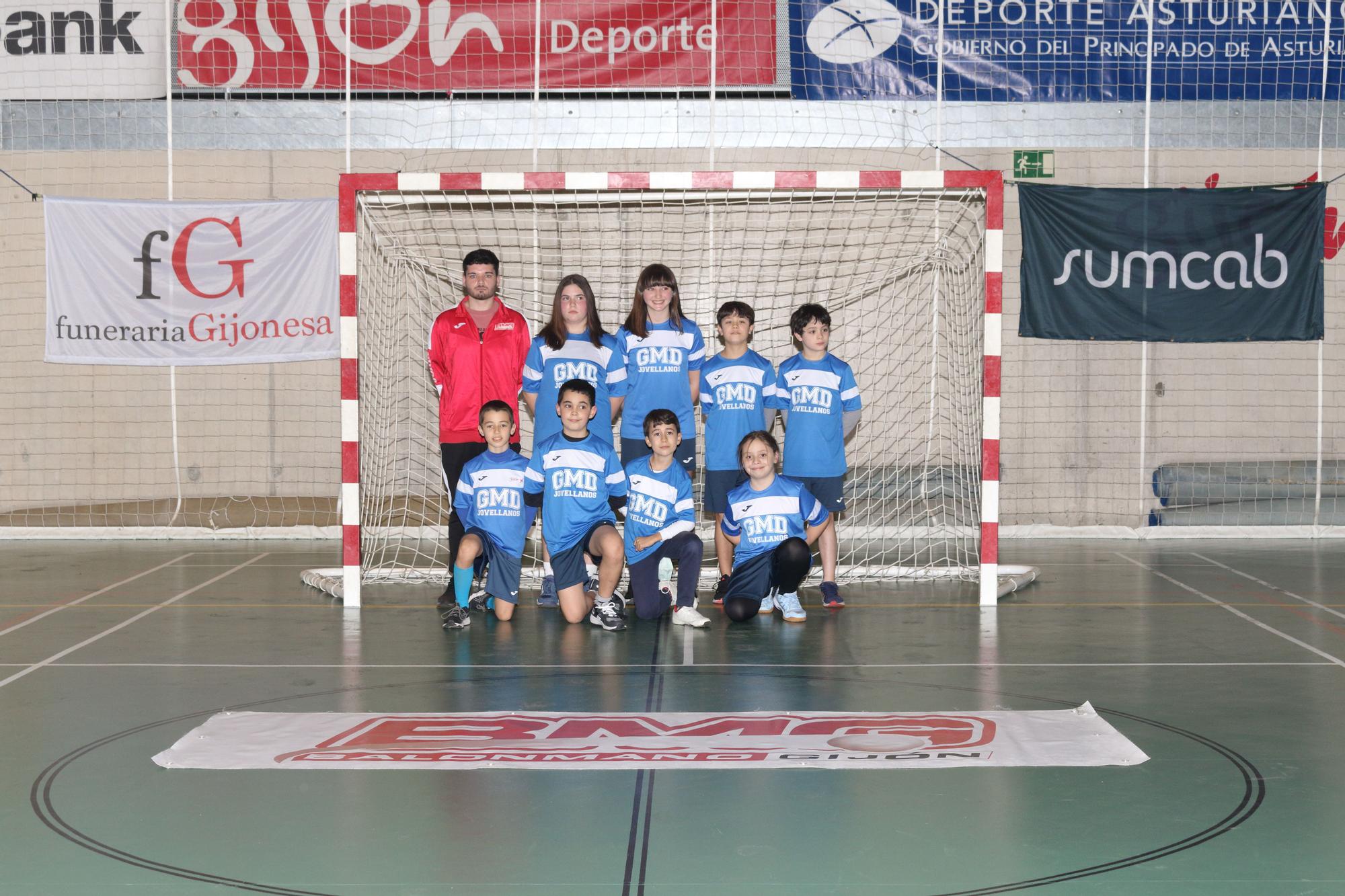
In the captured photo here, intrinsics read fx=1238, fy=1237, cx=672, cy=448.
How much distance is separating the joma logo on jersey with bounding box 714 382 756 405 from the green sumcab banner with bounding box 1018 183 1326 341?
372cm

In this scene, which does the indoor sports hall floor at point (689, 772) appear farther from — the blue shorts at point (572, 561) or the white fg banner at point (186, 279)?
the white fg banner at point (186, 279)

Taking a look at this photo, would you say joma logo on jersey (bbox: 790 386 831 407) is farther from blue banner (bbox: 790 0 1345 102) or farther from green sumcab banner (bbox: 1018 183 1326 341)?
blue banner (bbox: 790 0 1345 102)

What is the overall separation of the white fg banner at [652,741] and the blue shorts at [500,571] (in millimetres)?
1811

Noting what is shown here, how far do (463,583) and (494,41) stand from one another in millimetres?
4905

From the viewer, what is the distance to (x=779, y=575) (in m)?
5.77

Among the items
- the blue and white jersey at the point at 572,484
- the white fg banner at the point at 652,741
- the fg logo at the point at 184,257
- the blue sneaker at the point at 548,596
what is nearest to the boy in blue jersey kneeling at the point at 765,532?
the blue and white jersey at the point at 572,484

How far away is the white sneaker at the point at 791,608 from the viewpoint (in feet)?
19.1

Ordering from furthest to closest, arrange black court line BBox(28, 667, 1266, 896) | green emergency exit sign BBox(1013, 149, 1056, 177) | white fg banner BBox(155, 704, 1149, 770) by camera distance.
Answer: green emergency exit sign BBox(1013, 149, 1056, 177) → white fg banner BBox(155, 704, 1149, 770) → black court line BBox(28, 667, 1266, 896)

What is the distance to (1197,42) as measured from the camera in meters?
9.19

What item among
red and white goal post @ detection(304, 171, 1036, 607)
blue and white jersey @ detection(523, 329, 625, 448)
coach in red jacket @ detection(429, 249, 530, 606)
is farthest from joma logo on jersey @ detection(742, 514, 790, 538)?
red and white goal post @ detection(304, 171, 1036, 607)

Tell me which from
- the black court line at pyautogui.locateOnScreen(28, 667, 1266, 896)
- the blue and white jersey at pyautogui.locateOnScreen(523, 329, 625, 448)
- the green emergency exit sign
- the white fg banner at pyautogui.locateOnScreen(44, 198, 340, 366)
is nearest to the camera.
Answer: the black court line at pyautogui.locateOnScreen(28, 667, 1266, 896)

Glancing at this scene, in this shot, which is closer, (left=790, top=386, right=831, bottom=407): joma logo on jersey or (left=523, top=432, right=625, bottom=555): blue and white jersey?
(left=523, top=432, right=625, bottom=555): blue and white jersey

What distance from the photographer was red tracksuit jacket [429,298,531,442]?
635 centimetres

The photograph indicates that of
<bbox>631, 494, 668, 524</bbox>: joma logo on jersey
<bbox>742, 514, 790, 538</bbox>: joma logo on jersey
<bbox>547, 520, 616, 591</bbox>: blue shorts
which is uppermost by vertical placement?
<bbox>631, 494, 668, 524</bbox>: joma logo on jersey
